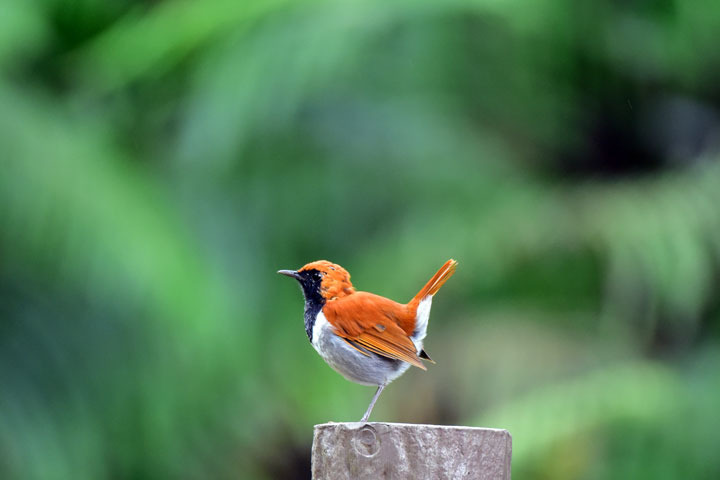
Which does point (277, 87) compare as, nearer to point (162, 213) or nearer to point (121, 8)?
point (162, 213)

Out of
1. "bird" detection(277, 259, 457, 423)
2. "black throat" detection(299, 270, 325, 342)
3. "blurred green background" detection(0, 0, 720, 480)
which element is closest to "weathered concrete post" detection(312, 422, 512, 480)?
"bird" detection(277, 259, 457, 423)

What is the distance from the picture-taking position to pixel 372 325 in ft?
9.30

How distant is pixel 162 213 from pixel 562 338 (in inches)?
106

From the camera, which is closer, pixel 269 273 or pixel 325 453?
pixel 325 453

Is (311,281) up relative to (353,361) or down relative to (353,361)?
up

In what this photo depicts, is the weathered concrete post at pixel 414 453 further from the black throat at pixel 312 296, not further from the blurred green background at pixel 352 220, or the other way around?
the blurred green background at pixel 352 220

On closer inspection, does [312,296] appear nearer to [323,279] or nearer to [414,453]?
[323,279]

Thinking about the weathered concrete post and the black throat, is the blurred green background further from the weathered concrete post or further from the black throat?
the weathered concrete post

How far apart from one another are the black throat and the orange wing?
61 mm

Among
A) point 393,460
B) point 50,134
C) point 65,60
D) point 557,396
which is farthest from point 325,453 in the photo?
→ point 65,60

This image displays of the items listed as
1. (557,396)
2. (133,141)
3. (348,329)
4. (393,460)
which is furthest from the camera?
(133,141)

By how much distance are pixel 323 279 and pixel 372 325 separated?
9.0 inches

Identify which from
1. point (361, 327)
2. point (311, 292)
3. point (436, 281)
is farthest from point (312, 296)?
point (436, 281)

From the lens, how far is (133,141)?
22.1 ft
